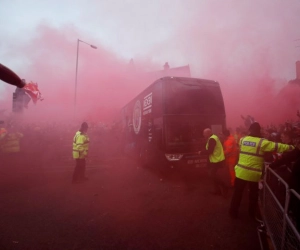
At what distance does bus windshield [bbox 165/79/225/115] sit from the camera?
5836 mm

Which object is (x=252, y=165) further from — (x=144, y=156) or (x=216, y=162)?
(x=144, y=156)

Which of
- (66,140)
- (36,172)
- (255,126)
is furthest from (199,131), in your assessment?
(66,140)

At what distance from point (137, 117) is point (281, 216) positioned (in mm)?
6651

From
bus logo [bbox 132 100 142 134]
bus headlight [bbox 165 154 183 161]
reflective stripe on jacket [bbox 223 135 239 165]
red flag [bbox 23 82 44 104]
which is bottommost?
bus headlight [bbox 165 154 183 161]

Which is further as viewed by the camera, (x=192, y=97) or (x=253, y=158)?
(x=192, y=97)

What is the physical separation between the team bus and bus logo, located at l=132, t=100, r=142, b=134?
149cm

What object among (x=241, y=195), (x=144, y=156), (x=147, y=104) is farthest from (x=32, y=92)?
(x=144, y=156)

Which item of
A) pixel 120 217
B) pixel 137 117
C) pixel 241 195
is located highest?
pixel 137 117

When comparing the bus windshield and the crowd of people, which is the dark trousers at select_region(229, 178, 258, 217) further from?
the bus windshield

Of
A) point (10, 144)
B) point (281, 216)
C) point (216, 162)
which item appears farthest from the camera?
point (10, 144)

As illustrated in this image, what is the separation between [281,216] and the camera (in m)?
2.32

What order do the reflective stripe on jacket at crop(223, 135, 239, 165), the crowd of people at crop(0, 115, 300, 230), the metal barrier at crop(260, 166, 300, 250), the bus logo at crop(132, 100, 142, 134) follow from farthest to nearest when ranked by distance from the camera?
the bus logo at crop(132, 100, 142, 134), the reflective stripe on jacket at crop(223, 135, 239, 165), the crowd of people at crop(0, 115, 300, 230), the metal barrier at crop(260, 166, 300, 250)

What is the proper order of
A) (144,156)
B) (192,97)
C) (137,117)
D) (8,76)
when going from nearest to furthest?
(8,76) → (192,97) → (144,156) → (137,117)

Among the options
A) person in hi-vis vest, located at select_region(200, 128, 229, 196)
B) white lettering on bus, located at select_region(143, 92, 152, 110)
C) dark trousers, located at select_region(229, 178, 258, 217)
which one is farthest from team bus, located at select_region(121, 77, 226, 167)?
dark trousers, located at select_region(229, 178, 258, 217)
